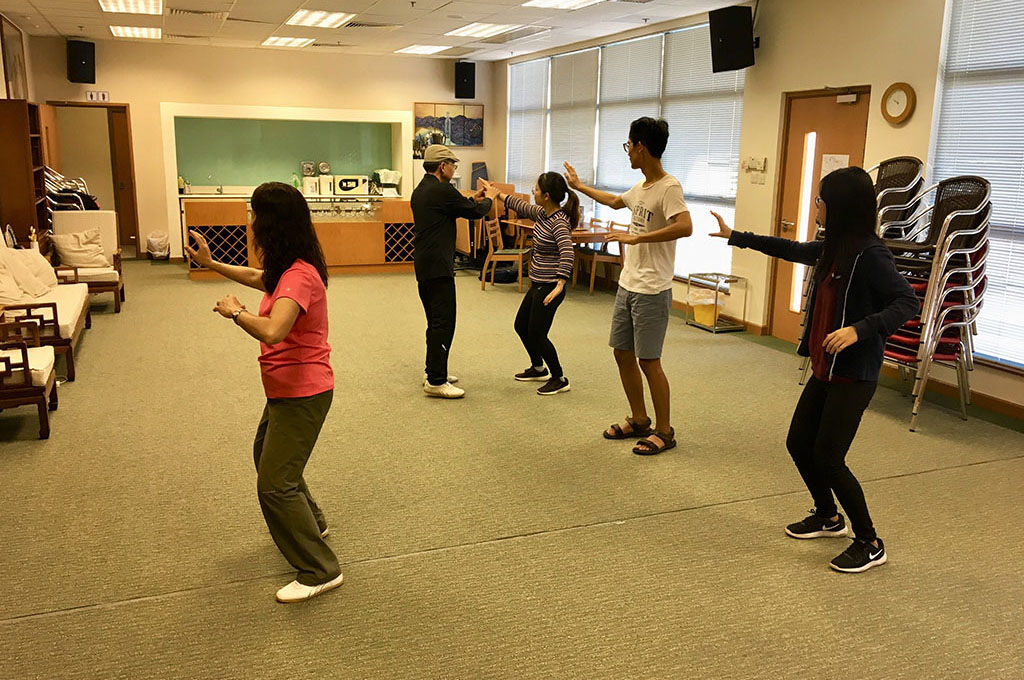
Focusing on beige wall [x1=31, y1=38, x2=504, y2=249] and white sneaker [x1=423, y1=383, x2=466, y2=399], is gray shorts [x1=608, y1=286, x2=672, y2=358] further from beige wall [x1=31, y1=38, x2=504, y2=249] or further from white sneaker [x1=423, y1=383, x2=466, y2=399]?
beige wall [x1=31, y1=38, x2=504, y2=249]

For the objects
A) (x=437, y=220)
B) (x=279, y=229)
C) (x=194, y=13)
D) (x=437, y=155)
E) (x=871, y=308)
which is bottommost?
(x=871, y=308)

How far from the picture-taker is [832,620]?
2936mm

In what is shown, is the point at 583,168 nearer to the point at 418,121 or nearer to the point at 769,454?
the point at 418,121

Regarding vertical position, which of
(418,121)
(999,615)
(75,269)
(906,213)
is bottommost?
(999,615)

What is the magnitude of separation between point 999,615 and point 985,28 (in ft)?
14.2

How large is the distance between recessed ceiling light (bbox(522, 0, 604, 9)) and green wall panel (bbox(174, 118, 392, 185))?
6029mm

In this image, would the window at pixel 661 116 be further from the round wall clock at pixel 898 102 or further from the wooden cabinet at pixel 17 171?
the wooden cabinet at pixel 17 171

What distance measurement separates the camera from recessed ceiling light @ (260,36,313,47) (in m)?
11.0

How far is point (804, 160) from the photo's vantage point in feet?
23.9

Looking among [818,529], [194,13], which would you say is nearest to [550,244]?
[818,529]

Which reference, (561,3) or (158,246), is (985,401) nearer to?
(561,3)

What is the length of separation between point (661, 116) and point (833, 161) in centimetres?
280

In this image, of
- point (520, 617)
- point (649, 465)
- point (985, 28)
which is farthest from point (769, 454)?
point (985, 28)

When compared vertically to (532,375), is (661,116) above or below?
above
